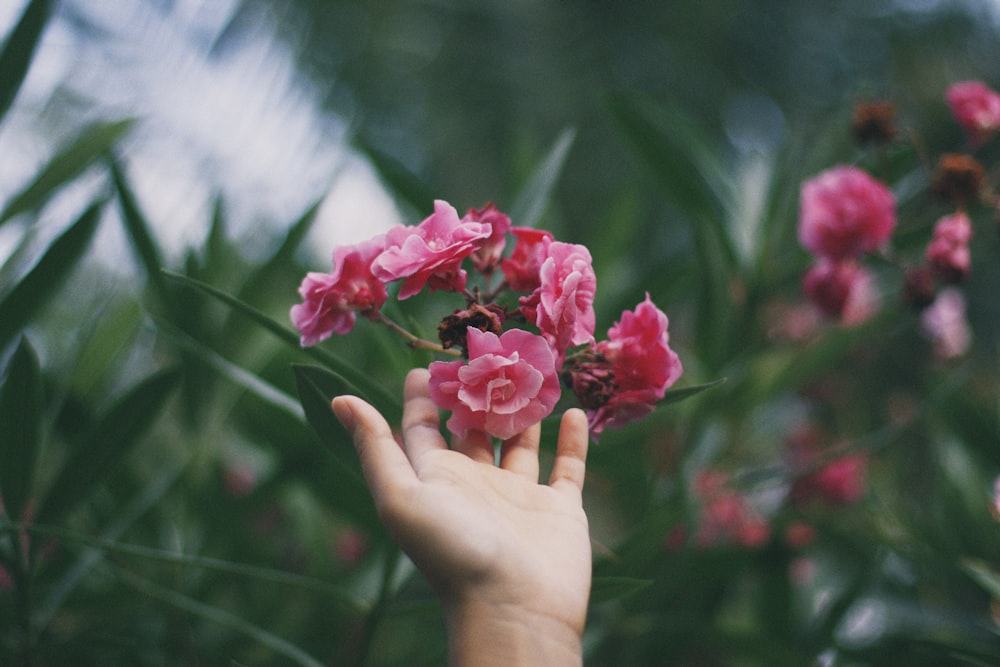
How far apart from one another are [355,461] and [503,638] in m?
0.20

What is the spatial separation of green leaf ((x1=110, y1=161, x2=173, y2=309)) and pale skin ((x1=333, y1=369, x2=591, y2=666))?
42cm

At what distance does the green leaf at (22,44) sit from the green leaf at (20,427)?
271 mm

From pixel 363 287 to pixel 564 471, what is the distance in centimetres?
21

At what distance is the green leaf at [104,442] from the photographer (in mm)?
686

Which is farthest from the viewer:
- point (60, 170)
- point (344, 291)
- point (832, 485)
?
point (832, 485)

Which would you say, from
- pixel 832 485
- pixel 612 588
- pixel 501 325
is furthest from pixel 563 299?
pixel 832 485

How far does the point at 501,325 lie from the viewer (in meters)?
0.51

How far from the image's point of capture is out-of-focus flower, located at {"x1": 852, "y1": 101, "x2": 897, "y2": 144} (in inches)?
34.3

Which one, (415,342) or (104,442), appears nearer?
(415,342)

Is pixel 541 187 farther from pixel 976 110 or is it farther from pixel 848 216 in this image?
pixel 976 110

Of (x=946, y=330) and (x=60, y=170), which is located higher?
(x=60, y=170)

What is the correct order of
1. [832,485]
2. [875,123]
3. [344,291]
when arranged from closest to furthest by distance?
[344,291], [875,123], [832,485]

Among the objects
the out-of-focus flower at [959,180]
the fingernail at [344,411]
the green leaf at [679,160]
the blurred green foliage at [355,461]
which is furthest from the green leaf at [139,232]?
the out-of-focus flower at [959,180]

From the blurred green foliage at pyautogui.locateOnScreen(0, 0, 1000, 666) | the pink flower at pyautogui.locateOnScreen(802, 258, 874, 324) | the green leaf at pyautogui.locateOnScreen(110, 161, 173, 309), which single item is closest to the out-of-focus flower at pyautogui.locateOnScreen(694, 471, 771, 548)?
the blurred green foliage at pyautogui.locateOnScreen(0, 0, 1000, 666)
